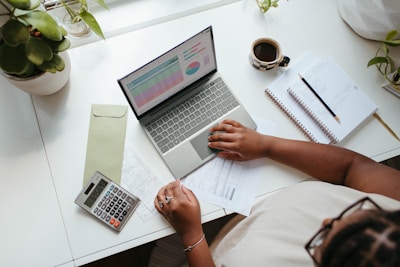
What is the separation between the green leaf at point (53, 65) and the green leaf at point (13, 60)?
0.04 m

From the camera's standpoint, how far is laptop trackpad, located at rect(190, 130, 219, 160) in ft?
2.88

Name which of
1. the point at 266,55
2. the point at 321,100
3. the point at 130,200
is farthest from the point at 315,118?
the point at 130,200

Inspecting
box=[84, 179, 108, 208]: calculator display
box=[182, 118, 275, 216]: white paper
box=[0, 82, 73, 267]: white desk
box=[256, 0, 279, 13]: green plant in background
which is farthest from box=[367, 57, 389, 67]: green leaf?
box=[0, 82, 73, 267]: white desk

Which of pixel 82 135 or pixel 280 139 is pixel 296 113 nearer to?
pixel 280 139

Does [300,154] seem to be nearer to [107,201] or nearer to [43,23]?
[107,201]

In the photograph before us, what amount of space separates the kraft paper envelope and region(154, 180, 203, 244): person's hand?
0.13 meters

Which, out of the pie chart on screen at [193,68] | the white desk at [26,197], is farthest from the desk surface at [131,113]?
the pie chart on screen at [193,68]

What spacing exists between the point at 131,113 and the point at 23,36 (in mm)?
326

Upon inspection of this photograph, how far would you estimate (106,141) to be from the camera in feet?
2.87

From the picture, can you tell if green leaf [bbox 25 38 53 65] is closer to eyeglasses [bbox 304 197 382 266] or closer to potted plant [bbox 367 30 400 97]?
eyeglasses [bbox 304 197 382 266]

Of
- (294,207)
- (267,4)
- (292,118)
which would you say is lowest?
(294,207)

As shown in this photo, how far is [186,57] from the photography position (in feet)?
2.65

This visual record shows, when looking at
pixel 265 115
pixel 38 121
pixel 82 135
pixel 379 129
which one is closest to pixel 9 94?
pixel 38 121

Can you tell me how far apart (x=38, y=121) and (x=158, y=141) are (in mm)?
333
